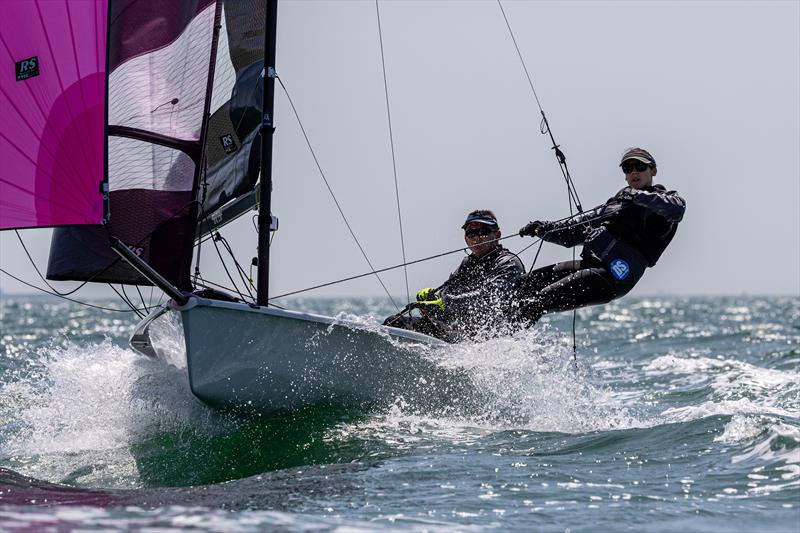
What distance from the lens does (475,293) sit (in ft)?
21.5

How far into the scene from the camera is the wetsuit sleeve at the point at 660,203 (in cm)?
625

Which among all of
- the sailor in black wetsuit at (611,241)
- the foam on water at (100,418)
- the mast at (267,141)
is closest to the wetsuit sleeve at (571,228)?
Result: the sailor in black wetsuit at (611,241)

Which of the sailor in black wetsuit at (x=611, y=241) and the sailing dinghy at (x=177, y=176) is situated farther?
the sailor in black wetsuit at (x=611, y=241)

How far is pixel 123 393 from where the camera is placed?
595 centimetres

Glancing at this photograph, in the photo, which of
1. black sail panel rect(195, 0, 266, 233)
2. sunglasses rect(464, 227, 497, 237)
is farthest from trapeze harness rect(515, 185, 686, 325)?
black sail panel rect(195, 0, 266, 233)

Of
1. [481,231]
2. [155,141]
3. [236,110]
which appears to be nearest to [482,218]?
[481,231]

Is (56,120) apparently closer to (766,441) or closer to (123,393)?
(123,393)

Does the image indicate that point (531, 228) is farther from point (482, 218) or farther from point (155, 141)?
point (155, 141)

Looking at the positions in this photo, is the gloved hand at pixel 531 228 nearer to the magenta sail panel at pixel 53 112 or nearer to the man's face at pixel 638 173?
the man's face at pixel 638 173

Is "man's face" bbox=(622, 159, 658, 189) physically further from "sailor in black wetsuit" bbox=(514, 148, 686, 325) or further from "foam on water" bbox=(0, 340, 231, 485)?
"foam on water" bbox=(0, 340, 231, 485)

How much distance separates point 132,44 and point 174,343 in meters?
1.83

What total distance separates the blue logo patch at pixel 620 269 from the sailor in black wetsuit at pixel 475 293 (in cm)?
64

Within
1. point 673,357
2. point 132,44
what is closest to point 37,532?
point 132,44

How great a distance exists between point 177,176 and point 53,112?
0.97 meters
